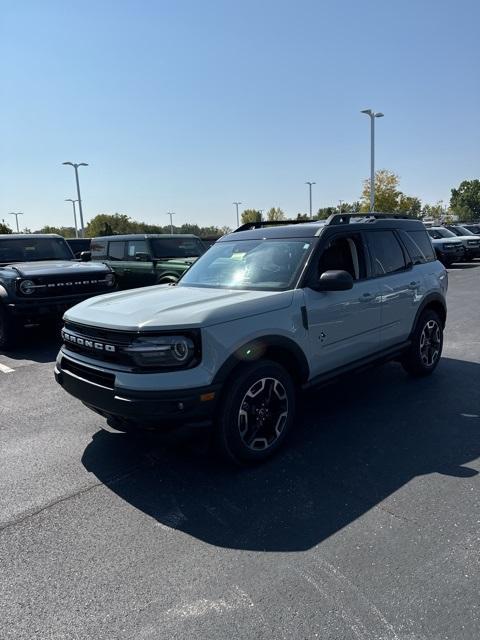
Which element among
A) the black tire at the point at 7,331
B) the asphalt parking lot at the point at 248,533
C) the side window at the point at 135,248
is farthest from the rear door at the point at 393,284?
the side window at the point at 135,248

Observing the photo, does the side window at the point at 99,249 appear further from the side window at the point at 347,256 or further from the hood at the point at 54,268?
the side window at the point at 347,256

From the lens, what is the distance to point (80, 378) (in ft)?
11.7

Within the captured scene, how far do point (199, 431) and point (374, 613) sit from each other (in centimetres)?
147

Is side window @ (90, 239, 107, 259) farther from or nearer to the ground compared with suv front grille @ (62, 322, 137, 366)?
farther from the ground

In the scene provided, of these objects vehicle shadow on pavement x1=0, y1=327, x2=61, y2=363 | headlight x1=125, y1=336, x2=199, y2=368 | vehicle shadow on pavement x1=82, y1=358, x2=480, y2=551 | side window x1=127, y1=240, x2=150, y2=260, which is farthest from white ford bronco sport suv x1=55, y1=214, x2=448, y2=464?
side window x1=127, y1=240, x2=150, y2=260

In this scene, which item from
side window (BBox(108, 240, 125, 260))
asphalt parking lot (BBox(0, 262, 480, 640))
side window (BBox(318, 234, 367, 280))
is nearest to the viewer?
asphalt parking lot (BBox(0, 262, 480, 640))

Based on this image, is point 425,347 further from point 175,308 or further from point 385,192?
point 385,192

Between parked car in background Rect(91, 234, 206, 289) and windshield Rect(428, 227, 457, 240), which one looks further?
windshield Rect(428, 227, 457, 240)

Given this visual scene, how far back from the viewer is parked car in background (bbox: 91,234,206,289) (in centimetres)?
994

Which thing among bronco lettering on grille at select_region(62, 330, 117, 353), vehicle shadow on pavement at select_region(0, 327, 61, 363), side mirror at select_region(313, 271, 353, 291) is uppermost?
side mirror at select_region(313, 271, 353, 291)

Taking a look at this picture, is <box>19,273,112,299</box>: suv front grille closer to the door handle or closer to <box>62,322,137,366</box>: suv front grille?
<box>62,322,137,366</box>: suv front grille

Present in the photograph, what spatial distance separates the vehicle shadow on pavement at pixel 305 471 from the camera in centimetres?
288

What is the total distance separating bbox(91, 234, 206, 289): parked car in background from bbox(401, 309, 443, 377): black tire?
207 inches

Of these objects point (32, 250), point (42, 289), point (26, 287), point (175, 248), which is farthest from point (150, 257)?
point (26, 287)
